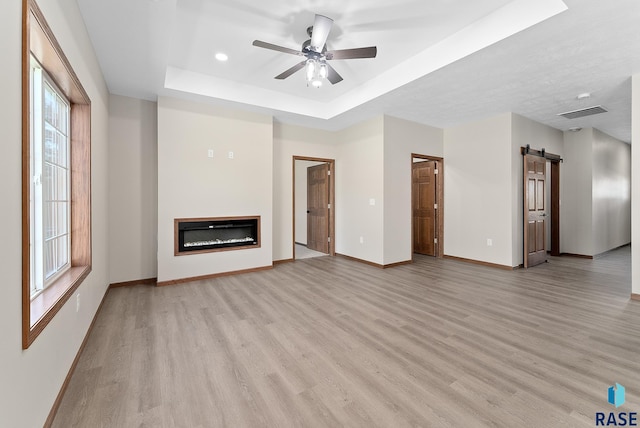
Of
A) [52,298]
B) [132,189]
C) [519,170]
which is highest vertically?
[519,170]

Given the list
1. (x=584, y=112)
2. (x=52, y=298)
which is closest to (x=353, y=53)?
(x=52, y=298)

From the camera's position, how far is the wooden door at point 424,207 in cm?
607

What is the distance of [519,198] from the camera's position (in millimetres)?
4926

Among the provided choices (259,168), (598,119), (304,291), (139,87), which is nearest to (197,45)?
(139,87)

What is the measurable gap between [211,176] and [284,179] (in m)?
1.48

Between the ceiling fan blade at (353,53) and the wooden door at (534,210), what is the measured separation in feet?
12.8

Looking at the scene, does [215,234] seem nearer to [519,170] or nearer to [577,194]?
[519,170]

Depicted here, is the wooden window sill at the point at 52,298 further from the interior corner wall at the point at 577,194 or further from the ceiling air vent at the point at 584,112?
the interior corner wall at the point at 577,194

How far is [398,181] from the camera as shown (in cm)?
514

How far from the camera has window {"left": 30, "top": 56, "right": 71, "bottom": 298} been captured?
177cm

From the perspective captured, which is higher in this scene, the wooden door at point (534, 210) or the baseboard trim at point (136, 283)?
the wooden door at point (534, 210)

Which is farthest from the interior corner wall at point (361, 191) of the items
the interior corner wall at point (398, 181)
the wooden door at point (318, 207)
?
the wooden door at point (318, 207)

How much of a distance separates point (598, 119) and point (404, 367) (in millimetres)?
6121

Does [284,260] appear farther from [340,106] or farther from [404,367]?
[404,367]
